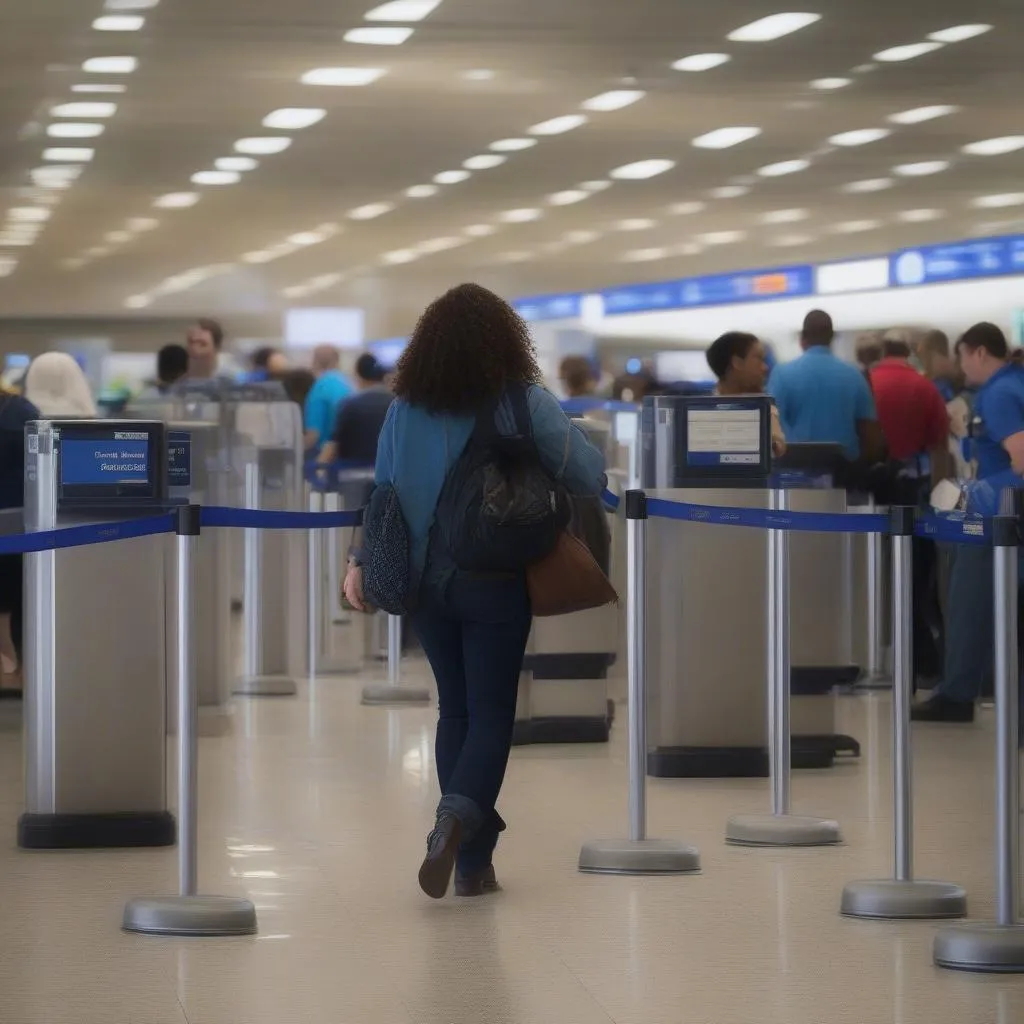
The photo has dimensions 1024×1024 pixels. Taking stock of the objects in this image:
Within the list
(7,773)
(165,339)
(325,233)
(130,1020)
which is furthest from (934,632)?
(165,339)

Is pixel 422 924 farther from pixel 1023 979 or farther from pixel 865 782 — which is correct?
pixel 865 782

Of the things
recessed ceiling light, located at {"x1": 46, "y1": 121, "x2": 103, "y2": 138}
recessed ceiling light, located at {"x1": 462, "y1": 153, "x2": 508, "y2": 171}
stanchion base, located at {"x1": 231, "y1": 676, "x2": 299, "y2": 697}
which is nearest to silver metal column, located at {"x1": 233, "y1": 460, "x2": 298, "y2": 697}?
stanchion base, located at {"x1": 231, "y1": 676, "x2": 299, "y2": 697}

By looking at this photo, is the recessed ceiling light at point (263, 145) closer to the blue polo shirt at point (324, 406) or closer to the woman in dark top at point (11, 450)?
the blue polo shirt at point (324, 406)

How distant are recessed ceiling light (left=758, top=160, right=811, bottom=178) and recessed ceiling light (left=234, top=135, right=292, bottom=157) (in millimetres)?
4555

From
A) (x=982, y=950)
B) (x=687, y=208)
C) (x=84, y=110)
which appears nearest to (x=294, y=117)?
(x=84, y=110)

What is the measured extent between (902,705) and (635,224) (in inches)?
761

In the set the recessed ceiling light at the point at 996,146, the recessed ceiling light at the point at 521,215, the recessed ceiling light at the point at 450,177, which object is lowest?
the recessed ceiling light at the point at 996,146

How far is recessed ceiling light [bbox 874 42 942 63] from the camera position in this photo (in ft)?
42.9

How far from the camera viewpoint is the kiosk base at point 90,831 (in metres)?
5.85

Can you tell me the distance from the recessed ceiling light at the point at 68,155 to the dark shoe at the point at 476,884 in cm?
1374

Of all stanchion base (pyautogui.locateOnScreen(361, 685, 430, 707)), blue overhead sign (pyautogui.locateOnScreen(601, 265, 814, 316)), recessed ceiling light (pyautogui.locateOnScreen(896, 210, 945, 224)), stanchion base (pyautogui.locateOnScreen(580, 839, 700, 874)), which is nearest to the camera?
stanchion base (pyautogui.locateOnScreen(580, 839, 700, 874))

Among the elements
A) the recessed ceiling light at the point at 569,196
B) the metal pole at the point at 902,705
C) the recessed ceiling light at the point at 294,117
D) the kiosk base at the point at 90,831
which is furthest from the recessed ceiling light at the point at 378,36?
the metal pole at the point at 902,705

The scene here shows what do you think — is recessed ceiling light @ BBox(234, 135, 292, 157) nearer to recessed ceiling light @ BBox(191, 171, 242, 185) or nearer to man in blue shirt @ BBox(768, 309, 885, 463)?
recessed ceiling light @ BBox(191, 171, 242, 185)

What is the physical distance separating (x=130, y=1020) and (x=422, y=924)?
1.04 metres
